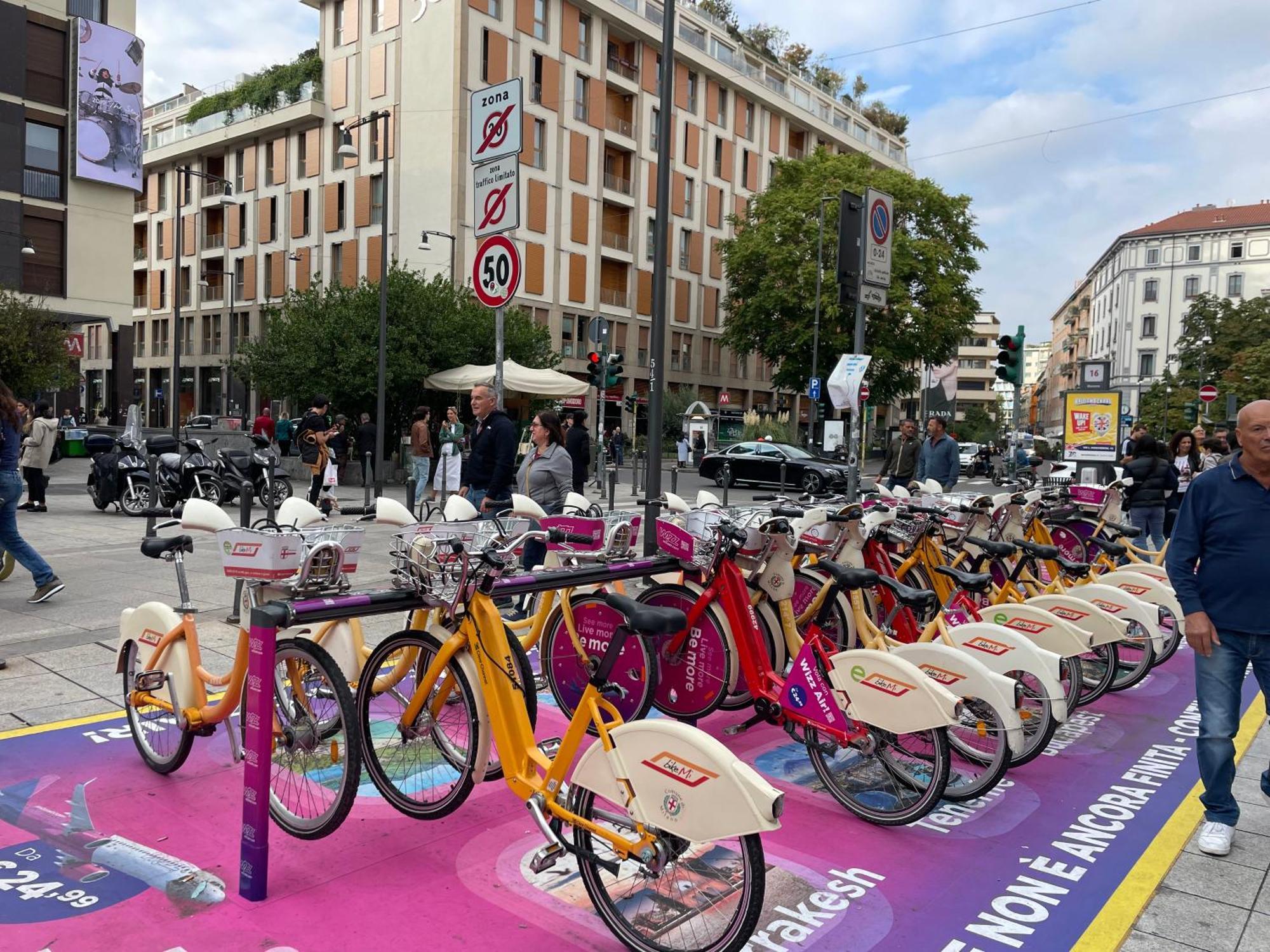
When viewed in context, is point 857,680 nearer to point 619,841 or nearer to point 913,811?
point 913,811

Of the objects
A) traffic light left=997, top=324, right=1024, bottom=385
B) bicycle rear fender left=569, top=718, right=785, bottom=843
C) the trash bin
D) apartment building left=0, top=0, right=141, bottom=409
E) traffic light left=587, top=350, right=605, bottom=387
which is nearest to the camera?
bicycle rear fender left=569, top=718, right=785, bottom=843

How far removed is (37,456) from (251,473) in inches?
128

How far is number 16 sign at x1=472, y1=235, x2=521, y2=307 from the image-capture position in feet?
23.8

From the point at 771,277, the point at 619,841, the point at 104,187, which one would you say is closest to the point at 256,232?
the point at 104,187

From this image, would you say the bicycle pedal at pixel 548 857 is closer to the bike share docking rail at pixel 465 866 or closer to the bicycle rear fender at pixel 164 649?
the bike share docking rail at pixel 465 866

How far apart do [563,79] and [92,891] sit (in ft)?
139

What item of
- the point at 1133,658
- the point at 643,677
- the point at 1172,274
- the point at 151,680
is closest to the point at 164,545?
the point at 151,680

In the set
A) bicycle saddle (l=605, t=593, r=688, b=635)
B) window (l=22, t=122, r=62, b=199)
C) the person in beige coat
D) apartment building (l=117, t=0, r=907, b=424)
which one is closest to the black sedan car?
apartment building (l=117, t=0, r=907, b=424)

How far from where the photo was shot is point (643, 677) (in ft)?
15.9

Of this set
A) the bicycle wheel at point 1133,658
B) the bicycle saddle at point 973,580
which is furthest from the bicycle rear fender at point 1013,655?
the bicycle wheel at point 1133,658

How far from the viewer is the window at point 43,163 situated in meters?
29.7

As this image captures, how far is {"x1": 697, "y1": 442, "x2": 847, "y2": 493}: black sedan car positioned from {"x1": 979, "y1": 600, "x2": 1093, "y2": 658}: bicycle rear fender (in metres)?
19.5

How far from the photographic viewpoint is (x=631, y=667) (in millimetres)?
4902

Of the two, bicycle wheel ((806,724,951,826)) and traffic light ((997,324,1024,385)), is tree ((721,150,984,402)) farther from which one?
bicycle wheel ((806,724,951,826))
